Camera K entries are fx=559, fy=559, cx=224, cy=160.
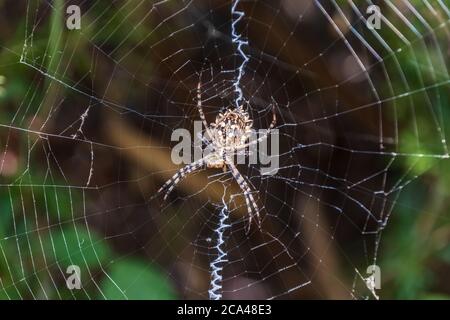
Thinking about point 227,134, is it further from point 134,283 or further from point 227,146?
point 134,283

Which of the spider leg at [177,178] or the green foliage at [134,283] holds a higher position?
the spider leg at [177,178]

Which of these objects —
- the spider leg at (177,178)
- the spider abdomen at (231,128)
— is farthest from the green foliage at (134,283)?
the spider abdomen at (231,128)

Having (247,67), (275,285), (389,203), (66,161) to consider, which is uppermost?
(247,67)

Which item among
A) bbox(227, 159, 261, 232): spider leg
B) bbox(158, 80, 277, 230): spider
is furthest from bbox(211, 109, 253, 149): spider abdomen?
bbox(227, 159, 261, 232): spider leg

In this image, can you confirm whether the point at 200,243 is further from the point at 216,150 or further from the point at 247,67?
the point at 247,67

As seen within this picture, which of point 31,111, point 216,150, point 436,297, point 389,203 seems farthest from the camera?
point 216,150

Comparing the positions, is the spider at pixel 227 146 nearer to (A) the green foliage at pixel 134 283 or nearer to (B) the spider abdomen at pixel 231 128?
(B) the spider abdomen at pixel 231 128

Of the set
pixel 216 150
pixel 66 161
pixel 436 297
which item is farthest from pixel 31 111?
pixel 436 297
